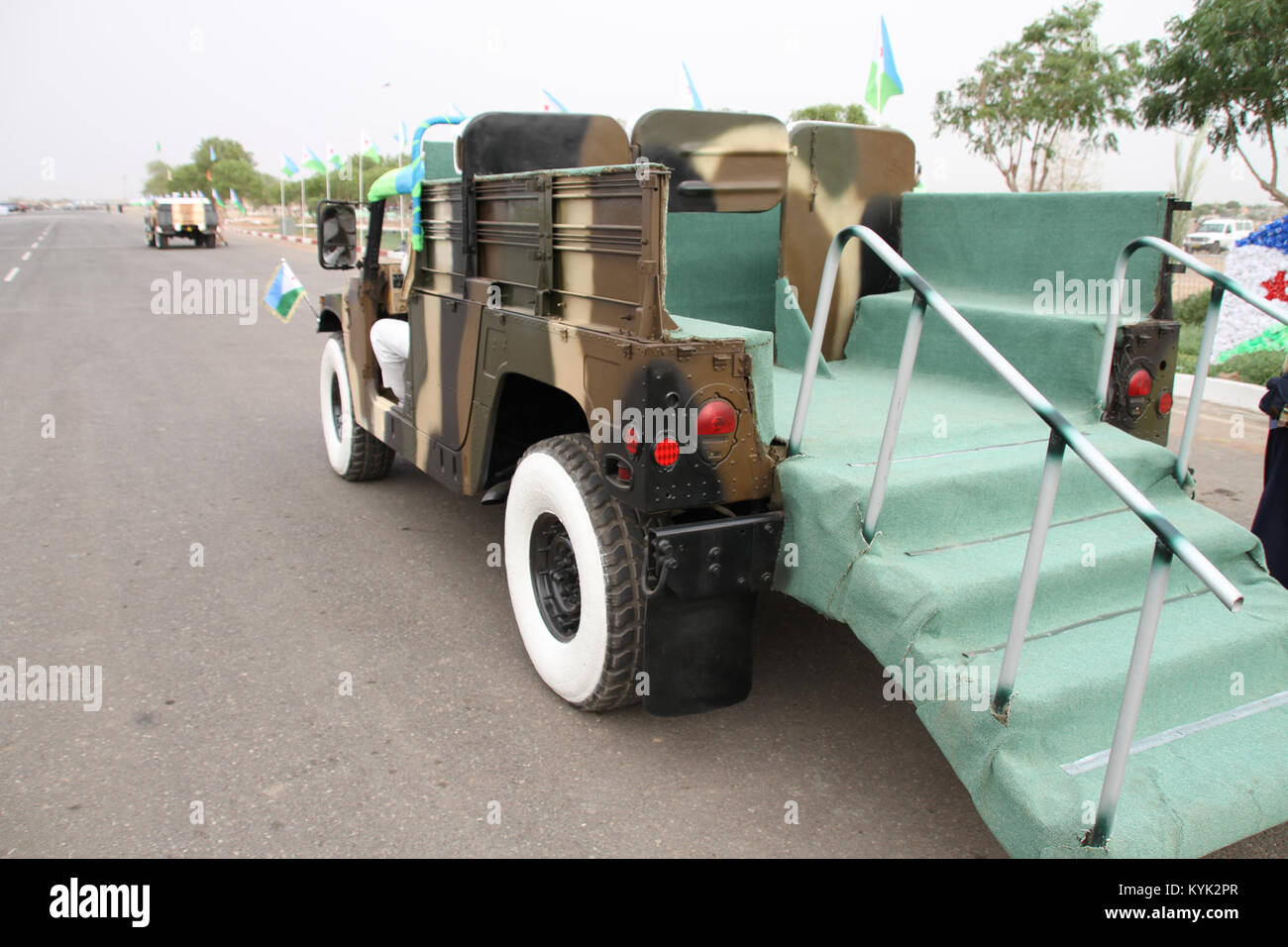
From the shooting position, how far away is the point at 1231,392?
9.15 m

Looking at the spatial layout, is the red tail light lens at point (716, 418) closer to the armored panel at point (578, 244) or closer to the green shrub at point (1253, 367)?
the armored panel at point (578, 244)

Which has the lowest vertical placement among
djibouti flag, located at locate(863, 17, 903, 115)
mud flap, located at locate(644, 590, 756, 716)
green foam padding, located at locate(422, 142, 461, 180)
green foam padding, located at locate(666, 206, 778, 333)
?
mud flap, located at locate(644, 590, 756, 716)

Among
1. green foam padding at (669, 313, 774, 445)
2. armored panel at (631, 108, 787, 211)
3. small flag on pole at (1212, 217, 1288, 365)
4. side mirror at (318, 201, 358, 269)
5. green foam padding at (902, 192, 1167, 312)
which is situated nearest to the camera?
green foam padding at (669, 313, 774, 445)

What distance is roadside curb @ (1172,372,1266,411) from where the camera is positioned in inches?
352

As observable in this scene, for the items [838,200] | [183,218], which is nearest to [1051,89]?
[838,200]

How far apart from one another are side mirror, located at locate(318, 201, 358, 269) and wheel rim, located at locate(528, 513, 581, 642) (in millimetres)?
2673

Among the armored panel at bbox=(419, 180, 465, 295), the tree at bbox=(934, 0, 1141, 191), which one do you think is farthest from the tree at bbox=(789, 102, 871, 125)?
the armored panel at bbox=(419, 180, 465, 295)

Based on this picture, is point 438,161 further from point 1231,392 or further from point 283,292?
point 1231,392

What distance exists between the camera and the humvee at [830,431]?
2.60 m

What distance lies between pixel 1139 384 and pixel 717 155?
1.94 meters

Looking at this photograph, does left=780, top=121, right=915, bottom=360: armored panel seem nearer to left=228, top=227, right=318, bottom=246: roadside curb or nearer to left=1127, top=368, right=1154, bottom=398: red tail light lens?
left=1127, top=368, right=1154, bottom=398: red tail light lens
